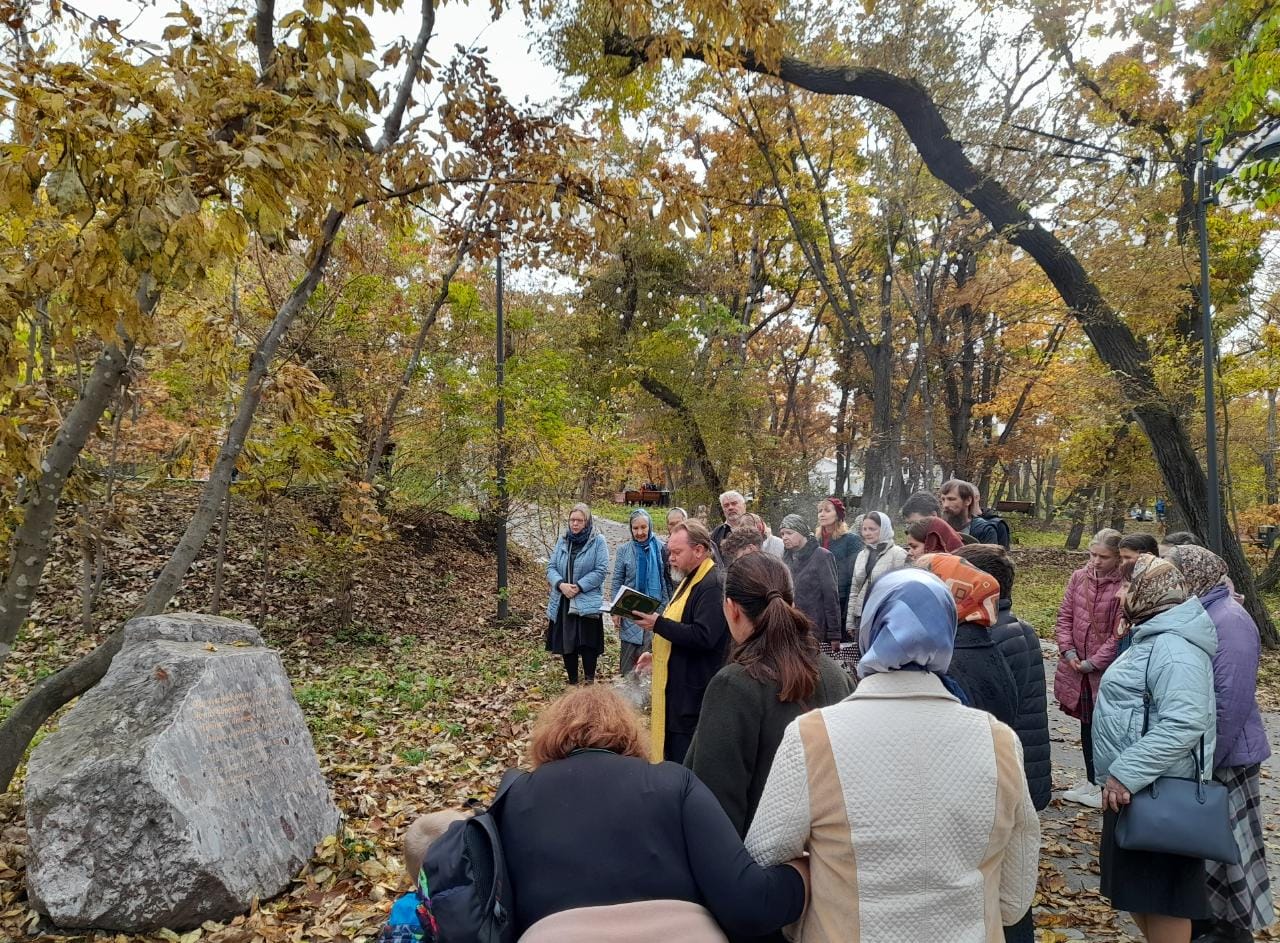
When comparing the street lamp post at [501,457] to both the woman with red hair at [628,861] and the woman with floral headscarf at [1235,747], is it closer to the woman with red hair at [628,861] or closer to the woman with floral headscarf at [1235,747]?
the woman with floral headscarf at [1235,747]

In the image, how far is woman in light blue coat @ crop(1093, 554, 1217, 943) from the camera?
3229 mm

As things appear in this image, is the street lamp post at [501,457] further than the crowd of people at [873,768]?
Yes

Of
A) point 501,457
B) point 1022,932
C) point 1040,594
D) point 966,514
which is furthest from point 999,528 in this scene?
point 1040,594

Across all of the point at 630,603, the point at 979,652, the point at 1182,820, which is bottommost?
the point at 1182,820

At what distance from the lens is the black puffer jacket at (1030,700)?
3645mm

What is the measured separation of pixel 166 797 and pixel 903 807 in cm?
349

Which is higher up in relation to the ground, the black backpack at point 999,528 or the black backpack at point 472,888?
the black backpack at point 999,528

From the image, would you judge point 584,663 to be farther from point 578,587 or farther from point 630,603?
point 630,603

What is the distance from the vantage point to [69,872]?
3.86 m

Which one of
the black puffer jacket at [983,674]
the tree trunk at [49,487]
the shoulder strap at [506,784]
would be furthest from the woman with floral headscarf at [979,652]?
the tree trunk at [49,487]

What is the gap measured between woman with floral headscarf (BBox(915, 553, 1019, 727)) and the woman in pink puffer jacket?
2.52 meters

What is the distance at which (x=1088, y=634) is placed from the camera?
19.1 feet

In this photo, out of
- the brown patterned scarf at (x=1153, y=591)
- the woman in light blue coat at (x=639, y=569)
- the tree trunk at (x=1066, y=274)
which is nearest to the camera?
the brown patterned scarf at (x=1153, y=591)

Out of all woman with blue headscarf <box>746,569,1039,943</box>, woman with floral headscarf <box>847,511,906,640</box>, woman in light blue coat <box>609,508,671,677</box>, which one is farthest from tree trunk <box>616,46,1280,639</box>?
woman with blue headscarf <box>746,569,1039,943</box>
